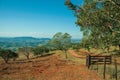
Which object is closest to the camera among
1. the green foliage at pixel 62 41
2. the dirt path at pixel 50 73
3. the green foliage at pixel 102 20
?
the green foliage at pixel 102 20

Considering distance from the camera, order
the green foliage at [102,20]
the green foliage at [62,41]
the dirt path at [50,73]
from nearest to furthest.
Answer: the green foliage at [102,20]
the dirt path at [50,73]
the green foliage at [62,41]

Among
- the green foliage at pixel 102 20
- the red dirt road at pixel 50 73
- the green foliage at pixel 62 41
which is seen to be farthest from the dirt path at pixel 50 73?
the green foliage at pixel 62 41

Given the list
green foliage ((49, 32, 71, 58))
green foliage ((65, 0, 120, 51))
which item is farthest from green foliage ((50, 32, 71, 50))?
green foliage ((65, 0, 120, 51))

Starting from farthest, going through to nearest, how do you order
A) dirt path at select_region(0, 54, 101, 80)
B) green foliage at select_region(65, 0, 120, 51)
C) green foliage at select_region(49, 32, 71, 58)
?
green foliage at select_region(49, 32, 71, 58) → dirt path at select_region(0, 54, 101, 80) → green foliage at select_region(65, 0, 120, 51)

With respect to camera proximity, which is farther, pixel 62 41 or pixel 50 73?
pixel 62 41

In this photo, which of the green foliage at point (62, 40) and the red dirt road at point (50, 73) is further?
the green foliage at point (62, 40)

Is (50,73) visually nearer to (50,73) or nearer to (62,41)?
(50,73)

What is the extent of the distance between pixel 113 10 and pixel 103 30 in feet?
5.92

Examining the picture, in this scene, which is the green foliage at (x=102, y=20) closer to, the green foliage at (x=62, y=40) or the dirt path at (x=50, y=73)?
the dirt path at (x=50, y=73)

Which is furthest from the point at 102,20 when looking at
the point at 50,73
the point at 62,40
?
the point at 62,40

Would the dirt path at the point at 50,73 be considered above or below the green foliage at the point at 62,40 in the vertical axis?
below

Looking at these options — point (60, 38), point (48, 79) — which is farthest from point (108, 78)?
point (60, 38)

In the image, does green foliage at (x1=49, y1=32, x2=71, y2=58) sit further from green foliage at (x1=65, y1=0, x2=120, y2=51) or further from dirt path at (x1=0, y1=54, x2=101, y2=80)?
green foliage at (x1=65, y1=0, x2=120, y2=51)

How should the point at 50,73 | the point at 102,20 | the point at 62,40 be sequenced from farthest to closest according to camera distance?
the point at 62,40
the point at 50,73
the point at 102,20
